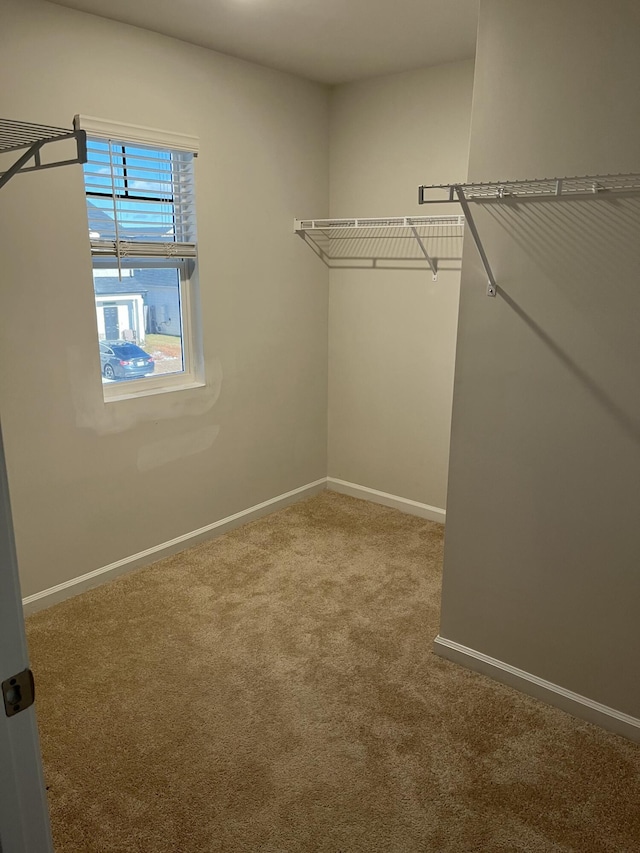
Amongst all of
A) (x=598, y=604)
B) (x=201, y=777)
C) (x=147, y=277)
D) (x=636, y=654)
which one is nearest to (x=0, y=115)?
(x=147, y=277)

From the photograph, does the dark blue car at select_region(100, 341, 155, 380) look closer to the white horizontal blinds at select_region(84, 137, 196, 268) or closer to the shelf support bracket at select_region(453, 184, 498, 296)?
the white horizontal blinds at select_region(84, 137, 196, 268)

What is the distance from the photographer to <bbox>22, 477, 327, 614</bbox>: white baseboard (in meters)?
2.88

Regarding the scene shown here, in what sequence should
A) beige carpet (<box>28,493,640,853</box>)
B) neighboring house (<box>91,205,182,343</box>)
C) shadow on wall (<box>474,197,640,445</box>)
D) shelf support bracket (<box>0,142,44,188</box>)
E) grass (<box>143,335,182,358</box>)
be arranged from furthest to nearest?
grass (<box>143,335,182,358</box>)
neighboring house (<box>91,205,182,343</box>)
shadow on wall (<box>474,197,640,445</box>)
beige carpet (<box>28,493,640,853</box>)
shelf support bracket (<box>0,142,44,188</box>)

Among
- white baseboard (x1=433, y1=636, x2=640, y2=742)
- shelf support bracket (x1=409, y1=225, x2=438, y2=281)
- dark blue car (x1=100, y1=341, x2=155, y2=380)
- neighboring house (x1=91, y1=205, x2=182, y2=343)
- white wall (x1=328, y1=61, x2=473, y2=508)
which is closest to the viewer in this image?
white baseboard (x1=433, y1=636, x2=640, y2=742)

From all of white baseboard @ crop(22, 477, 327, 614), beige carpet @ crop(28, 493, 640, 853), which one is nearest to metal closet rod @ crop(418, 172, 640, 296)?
beige carpet @ crop(28, 493, 640, 853)

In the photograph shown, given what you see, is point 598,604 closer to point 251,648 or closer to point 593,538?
point 593,538

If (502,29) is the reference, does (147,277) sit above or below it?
below

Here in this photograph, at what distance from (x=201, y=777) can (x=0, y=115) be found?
2.45 metres

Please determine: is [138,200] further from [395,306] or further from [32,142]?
[395,306]

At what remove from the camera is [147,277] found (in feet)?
10.3

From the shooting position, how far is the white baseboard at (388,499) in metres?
3.81

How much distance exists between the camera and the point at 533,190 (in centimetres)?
204

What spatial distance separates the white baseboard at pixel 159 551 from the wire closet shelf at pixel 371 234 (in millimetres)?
1487

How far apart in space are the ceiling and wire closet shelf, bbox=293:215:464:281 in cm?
77
